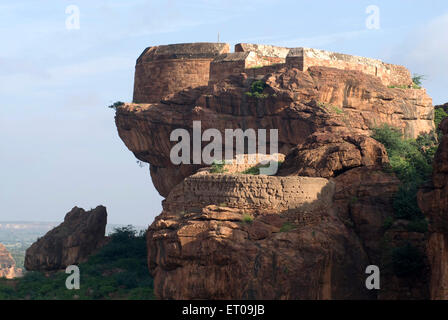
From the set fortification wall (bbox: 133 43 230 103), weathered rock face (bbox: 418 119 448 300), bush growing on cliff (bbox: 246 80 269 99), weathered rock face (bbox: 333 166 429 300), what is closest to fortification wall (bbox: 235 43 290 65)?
fortification wall (bbox: 133 43 230 103)

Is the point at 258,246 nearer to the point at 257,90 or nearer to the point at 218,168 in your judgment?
the point at 218,168

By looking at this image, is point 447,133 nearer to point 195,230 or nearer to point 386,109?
point 195,230

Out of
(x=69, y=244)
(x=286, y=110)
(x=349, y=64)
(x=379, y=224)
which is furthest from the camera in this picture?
(x=349, y=64)

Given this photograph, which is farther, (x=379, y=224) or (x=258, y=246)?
(x=379, y=224)

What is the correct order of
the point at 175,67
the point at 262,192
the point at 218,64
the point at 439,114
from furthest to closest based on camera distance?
1. the point at 439,114
2. the point at 175,67
3. the point at 218,64
4. the point at 262,192

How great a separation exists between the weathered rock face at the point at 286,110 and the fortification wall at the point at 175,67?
3.57 feet

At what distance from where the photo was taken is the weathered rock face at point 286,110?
3519 centimetres

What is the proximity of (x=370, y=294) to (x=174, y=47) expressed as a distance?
18.8 metres

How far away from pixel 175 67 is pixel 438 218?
20.8m

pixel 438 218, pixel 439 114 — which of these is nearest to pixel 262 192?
pixel 438 218

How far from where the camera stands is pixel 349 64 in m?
38.9

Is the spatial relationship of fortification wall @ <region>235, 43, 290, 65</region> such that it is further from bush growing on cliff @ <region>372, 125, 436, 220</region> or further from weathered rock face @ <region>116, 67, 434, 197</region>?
bush growing on cliff @ <region>372, 125, 436, 220</region>

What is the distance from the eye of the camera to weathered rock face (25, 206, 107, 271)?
3700 centimetres

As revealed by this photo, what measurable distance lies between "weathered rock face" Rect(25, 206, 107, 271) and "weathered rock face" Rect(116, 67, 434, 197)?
167 inches
